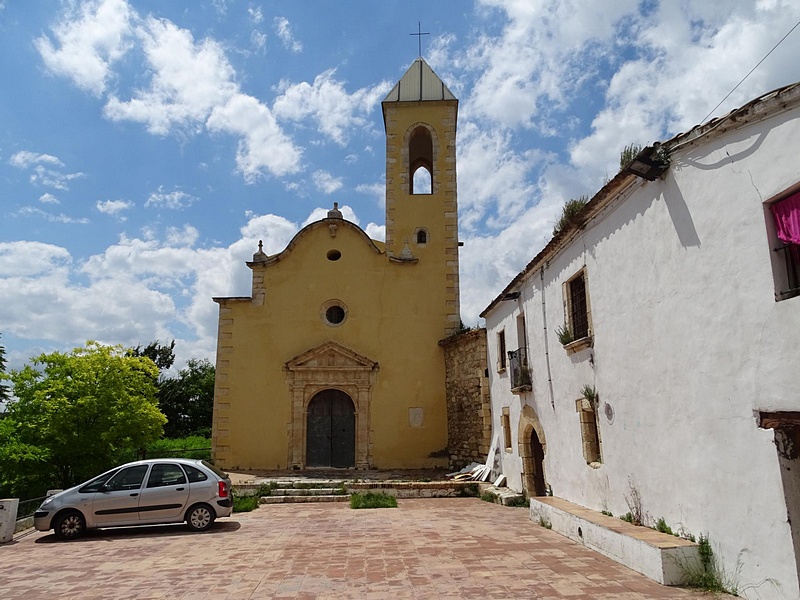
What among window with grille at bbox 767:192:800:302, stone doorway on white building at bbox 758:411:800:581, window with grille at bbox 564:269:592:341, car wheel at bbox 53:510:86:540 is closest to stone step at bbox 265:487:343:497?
car wheel at bbox 53:510:86:540

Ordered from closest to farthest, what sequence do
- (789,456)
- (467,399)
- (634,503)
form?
(789,456) → (634,503) → (467,399)

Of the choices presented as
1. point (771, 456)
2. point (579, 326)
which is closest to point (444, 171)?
point (579, 326)

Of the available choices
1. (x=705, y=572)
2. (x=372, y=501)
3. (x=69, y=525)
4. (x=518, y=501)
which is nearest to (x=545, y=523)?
(x=518, y=501)

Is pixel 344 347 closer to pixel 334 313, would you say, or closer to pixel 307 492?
pixel 334 313

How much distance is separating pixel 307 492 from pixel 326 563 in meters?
6.98

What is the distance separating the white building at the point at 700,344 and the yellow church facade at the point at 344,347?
28.1 ft

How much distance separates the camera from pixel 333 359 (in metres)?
17.7

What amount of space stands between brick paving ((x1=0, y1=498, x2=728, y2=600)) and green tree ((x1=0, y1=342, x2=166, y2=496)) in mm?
4532

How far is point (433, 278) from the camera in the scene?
740 inches

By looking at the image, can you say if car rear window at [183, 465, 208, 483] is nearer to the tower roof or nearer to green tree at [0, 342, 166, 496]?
green tree at [0, 342, 166, 496]

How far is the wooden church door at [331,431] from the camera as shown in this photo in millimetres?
17203

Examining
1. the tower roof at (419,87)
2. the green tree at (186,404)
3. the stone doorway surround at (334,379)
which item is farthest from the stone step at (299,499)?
the green tree at (186,404)

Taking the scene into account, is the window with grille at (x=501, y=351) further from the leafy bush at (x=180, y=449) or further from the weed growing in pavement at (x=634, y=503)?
the leafy bush at (x=180, y=449)

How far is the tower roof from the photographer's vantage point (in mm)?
20641
